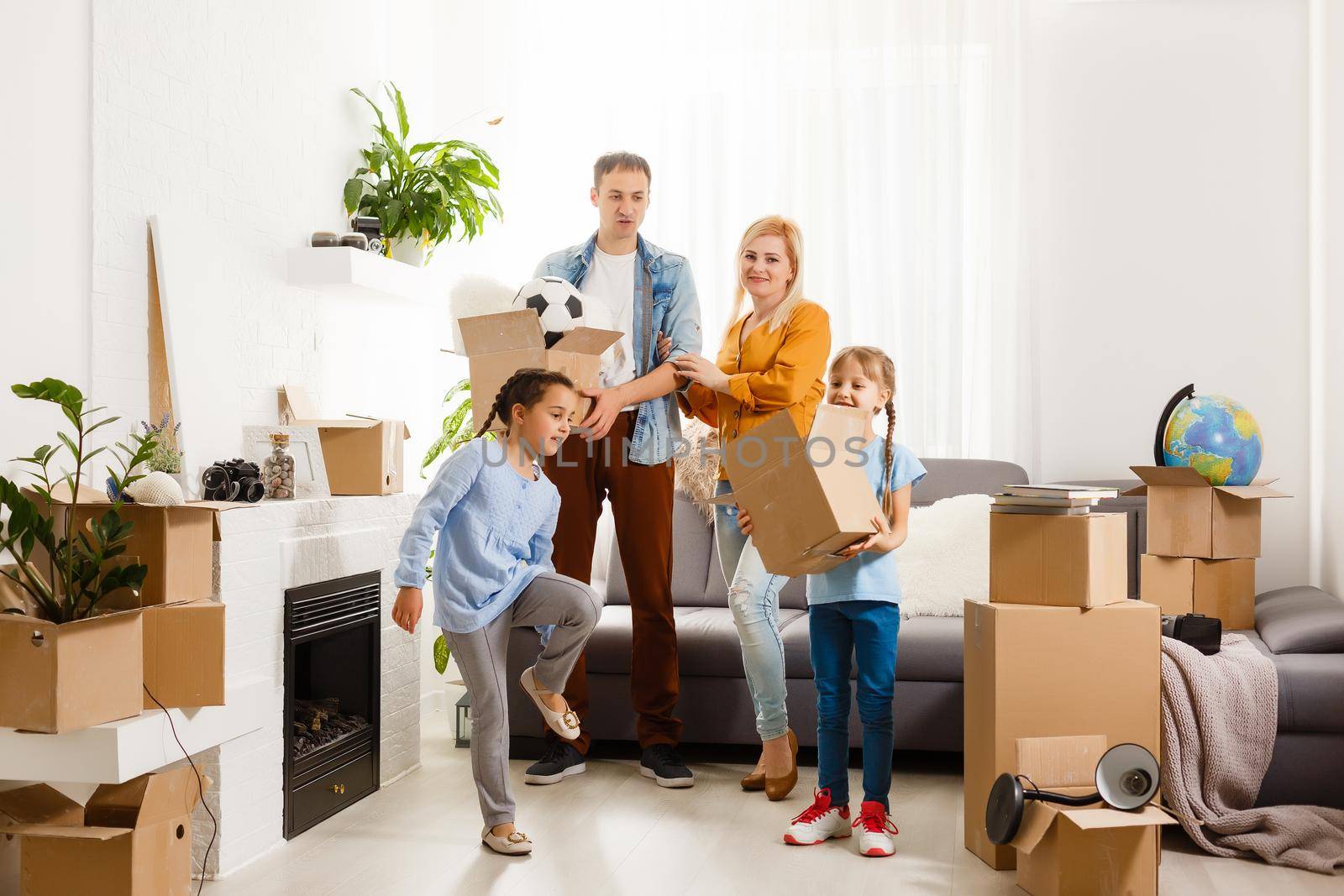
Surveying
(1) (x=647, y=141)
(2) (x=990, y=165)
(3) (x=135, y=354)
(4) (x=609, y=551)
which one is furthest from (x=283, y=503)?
(2) (x=990, y=165)

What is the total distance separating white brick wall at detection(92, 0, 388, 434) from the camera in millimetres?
2373

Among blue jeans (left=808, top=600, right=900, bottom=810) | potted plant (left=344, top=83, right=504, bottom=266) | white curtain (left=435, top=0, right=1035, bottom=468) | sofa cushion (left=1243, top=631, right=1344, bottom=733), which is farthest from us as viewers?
white curtain (left=435, top=0, right=1035, bottom=468)

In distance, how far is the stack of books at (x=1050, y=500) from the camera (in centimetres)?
231

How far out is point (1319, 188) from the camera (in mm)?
3684

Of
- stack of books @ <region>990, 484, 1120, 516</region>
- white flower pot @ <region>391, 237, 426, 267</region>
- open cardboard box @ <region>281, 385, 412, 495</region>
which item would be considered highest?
white flower pot @ <region>391, 237, 426, 267</region>

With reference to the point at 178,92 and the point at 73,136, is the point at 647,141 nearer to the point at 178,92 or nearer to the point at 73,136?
the point at 178,92

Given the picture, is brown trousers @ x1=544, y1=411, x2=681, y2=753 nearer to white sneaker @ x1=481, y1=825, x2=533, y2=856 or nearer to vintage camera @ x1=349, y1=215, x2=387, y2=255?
white sneaker @ x1=481, y1=825, x2=533, y2=856

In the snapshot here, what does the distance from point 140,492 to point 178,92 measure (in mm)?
1136

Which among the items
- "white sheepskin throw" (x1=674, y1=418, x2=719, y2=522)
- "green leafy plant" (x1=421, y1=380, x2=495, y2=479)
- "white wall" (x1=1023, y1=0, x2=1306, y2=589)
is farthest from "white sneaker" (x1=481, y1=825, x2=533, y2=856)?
"white wall" (x1=1023, y1=0, x2=1306, y2=589)

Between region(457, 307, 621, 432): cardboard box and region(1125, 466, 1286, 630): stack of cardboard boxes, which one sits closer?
region(457, 307, 621, 432): cardboard box

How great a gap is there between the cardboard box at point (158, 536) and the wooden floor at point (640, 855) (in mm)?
645

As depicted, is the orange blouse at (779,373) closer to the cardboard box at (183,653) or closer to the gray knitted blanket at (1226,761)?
the gray knitted blanket at (1226,761)

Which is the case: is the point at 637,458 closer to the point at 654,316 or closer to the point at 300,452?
the point at 654,316

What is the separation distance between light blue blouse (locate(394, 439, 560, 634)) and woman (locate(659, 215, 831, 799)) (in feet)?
1.73
